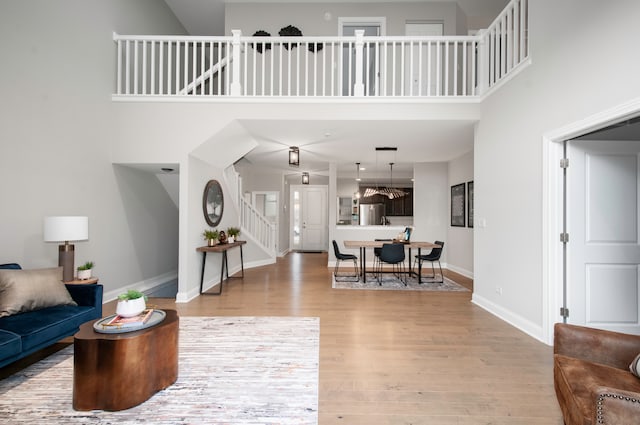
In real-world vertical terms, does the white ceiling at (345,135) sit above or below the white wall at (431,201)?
above

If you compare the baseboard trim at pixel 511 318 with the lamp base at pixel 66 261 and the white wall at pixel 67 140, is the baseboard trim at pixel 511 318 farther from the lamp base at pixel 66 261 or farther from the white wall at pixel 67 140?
the white wall at pixel 67 140

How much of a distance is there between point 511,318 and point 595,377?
2.17m

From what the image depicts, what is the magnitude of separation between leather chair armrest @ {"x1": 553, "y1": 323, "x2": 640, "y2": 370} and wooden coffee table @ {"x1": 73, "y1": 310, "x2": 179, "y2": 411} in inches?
103

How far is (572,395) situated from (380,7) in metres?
6.65

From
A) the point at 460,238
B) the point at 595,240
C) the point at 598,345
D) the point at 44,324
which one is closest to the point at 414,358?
the point at 598,345

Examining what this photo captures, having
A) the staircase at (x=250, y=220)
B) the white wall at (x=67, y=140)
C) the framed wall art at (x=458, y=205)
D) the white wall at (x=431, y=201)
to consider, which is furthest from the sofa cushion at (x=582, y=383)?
the white wall at (x=431, y=201)

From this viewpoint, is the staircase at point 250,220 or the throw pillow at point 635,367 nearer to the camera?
the throw pillow at point 635,367

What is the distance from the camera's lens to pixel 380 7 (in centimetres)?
595

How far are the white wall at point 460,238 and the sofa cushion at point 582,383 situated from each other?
15.9ft

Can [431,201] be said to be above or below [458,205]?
above

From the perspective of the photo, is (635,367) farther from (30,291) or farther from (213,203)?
(213,203)

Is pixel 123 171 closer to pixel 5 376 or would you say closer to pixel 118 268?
pixel 118 268

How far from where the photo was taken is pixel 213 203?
5.38 m

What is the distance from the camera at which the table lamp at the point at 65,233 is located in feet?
10.1
